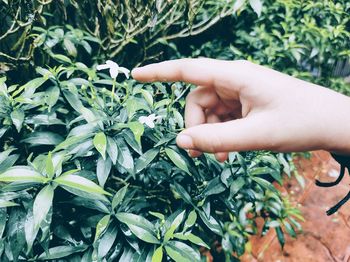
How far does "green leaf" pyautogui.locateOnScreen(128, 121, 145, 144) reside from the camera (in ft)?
4.09

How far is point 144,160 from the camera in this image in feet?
4.59

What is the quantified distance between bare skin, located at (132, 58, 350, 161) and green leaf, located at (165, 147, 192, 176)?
23cm

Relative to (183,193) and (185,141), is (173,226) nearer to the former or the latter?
(183,193)

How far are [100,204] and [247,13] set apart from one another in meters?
2.11

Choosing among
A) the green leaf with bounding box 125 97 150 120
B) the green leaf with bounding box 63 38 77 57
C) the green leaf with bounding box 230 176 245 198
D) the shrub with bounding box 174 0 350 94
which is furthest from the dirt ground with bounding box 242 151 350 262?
the green leaf with bounding box 63 38 77 57

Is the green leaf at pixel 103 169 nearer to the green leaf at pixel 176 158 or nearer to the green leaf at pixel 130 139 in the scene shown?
the green leaf at pixel 130 139

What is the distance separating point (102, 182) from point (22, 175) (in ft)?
0.90

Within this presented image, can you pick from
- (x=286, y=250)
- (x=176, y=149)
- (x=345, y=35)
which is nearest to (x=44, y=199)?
(x=176, y=149)

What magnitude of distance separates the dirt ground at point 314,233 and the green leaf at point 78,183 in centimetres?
171

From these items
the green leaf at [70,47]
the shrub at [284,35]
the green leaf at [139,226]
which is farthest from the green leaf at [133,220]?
the shrub at [284,35]

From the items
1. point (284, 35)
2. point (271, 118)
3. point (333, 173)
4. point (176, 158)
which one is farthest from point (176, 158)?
point (333, 173)

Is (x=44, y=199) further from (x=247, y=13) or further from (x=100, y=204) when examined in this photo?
(x=247, y=13)

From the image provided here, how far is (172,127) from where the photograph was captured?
60.0 inches

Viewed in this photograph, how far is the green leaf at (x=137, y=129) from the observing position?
1246 mm
